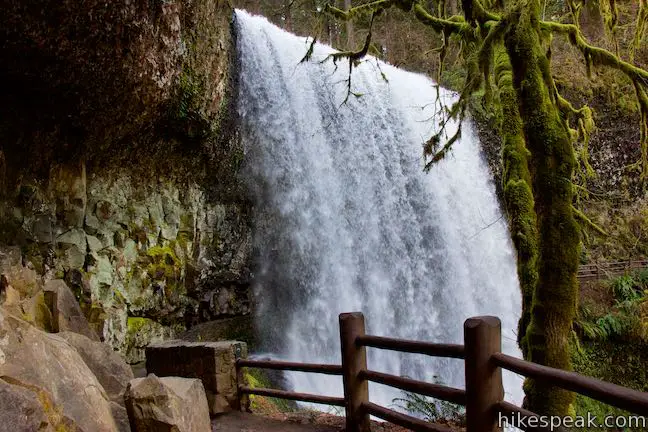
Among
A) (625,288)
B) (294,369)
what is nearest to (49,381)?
(294,369)

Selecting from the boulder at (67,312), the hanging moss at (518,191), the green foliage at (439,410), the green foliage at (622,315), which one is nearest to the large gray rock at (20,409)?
the boulder at (67,312)

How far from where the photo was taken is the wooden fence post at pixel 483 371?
305cm

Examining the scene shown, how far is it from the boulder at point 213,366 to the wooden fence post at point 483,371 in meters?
2.80

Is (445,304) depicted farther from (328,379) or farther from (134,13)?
(134,13)

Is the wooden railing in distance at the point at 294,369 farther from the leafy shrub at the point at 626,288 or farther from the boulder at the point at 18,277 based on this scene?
the leafy shrub at the point at 626,288

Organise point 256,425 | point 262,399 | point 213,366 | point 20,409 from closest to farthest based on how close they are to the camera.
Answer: point 20,409
point 256,425
point 213,366
point 262,399

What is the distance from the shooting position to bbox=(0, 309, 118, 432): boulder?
2.68 metres

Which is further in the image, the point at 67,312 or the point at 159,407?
the point at 67,312

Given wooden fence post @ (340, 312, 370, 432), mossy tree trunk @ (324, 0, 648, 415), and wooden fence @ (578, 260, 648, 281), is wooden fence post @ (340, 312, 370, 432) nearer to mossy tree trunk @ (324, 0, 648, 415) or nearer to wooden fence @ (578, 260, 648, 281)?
mossy tree trunk @ (324, 0, 648, 415)

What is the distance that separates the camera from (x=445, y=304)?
11.2m

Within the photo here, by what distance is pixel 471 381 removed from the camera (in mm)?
3104

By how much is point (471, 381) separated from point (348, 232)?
321 inches

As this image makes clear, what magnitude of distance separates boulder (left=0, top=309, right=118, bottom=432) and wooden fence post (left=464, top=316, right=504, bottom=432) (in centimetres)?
230

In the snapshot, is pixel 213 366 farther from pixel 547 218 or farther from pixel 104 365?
pixel 547 218
